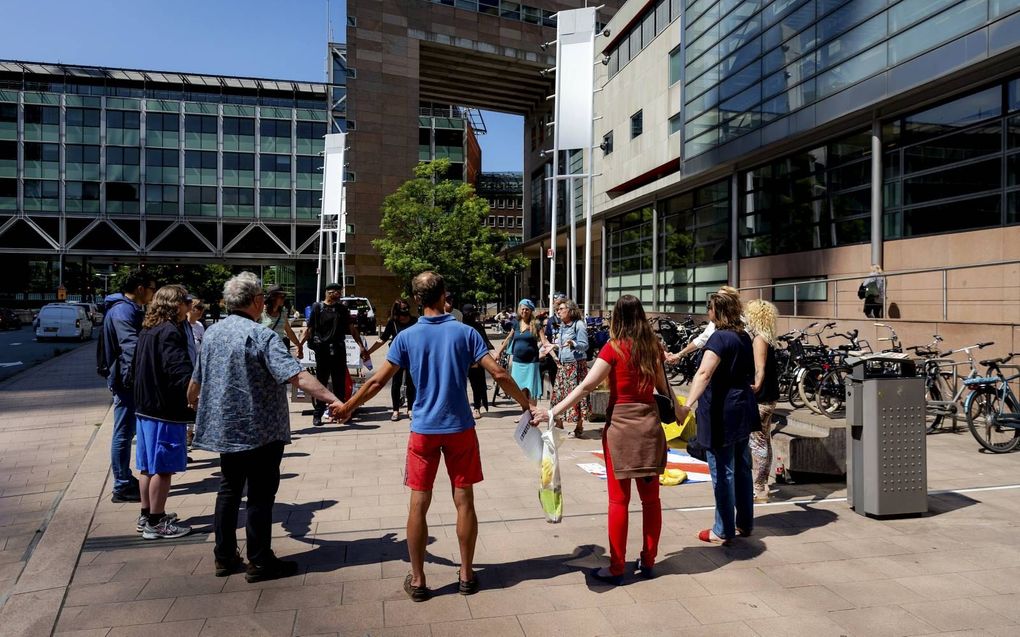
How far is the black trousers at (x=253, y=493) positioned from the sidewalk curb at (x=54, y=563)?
90 cm

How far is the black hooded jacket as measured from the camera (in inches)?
192

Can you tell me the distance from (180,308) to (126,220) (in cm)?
6046

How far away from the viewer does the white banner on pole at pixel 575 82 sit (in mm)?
14969

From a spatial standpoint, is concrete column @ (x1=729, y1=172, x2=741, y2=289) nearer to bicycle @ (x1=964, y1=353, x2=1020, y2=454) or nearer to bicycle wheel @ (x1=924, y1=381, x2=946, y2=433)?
bicycle wheel @ (x1=924, y1=381, x2=946, y2=433)

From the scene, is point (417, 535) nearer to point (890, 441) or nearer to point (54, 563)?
point (54, 563)

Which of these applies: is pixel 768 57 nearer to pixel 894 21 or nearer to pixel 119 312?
pixel 894 21

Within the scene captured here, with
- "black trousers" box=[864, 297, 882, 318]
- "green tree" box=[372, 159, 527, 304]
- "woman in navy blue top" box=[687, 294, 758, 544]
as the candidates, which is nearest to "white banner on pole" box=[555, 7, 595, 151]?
"black trousers" box=[864, 297, 882, 318]

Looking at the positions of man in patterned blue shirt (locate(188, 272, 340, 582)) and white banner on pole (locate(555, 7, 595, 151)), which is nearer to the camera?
man in patterned blue shirt (locate(188, 272, 340, 582))

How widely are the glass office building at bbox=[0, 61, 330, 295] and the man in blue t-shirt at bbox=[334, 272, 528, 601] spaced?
58.9m

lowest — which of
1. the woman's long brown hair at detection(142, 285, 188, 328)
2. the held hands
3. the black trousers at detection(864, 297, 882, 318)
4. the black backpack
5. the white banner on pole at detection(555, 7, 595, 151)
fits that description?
the held hands

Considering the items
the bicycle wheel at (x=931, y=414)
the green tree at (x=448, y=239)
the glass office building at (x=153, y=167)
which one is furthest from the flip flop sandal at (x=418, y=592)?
the glass office building at (x=153, y=167)

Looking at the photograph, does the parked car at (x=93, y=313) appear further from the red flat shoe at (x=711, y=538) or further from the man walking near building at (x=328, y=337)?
the red flat shoe at (x=711, y=538)

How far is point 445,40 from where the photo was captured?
4453cm

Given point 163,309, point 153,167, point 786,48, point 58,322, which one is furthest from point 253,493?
point 153,167
